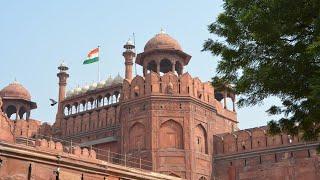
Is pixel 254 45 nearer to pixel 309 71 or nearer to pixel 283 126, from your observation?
pixel 309 71

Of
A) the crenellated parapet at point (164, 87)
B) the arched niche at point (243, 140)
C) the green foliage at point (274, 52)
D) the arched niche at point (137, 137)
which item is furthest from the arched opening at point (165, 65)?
the green foliage at point (274, 52)

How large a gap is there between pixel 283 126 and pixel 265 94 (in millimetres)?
922

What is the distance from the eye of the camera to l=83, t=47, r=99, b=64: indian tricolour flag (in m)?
29.7

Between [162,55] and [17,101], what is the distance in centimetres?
971

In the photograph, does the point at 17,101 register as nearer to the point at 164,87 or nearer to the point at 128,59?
the point at 128,59

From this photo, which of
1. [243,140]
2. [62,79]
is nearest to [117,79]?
[62,79]

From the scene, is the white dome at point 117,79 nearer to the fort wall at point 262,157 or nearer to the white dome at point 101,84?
the white dome at point 101,84

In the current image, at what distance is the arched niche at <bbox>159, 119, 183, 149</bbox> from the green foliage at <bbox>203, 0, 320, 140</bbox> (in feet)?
47.4

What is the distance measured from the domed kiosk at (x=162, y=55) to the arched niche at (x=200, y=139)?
3100mm

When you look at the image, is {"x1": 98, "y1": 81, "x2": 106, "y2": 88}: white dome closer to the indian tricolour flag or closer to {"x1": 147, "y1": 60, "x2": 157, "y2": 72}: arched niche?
the indian tricolour flag

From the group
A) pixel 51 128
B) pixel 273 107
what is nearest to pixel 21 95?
pixel 51 128

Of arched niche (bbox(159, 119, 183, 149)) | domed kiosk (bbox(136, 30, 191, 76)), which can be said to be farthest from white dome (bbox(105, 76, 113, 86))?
arched niche (bbox(159, 119, 183, 149))

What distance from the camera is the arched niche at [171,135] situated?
857 inches

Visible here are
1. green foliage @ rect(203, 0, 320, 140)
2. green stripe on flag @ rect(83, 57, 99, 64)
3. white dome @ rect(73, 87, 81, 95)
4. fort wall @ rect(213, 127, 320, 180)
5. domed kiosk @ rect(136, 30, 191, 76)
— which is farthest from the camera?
white dome @ rect(73, 87, 81, 95)
